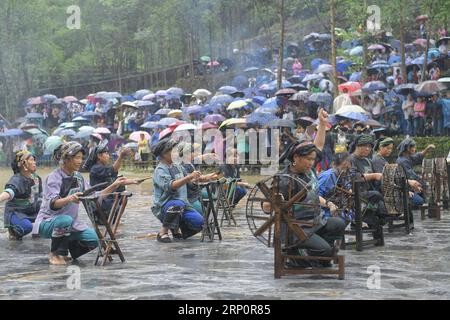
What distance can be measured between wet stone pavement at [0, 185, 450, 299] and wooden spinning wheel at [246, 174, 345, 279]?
0.18m

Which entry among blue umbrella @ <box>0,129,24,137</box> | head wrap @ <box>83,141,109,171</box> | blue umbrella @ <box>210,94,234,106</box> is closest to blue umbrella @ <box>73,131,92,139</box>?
blue umbrella @ <box>210,94,234,106</box>

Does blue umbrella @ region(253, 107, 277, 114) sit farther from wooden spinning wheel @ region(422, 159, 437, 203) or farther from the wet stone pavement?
the wet stone pavement

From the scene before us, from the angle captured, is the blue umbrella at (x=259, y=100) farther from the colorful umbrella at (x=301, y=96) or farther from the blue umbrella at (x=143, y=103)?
the blue umbrella at (x=143, y=103)

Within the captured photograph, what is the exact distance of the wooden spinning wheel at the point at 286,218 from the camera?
830cm

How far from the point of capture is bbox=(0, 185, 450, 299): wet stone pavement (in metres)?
8.02

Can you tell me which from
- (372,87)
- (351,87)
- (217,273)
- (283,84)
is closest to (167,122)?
(283,84)

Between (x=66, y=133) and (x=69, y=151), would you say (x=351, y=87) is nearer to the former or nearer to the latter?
(x=66, y=133)

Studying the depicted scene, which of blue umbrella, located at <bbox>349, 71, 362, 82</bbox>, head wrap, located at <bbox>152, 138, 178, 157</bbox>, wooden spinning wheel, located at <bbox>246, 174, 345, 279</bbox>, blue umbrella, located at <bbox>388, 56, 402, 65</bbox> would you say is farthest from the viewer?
blue umbrella, located at <bbox>388, 56, 402, 65</bbox>

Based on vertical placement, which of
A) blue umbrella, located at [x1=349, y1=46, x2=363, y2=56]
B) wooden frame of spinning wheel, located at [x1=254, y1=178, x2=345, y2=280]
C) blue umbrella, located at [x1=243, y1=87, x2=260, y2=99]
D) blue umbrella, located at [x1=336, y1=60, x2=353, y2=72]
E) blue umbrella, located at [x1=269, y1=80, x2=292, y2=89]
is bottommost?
wooden frame of spinning wheel, located at [x1=254, y1=178, x2=345, y2=280]

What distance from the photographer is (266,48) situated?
4047cm

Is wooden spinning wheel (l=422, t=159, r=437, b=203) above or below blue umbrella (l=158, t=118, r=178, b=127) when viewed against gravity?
below

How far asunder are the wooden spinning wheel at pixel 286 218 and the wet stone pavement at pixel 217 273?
0.18 m
